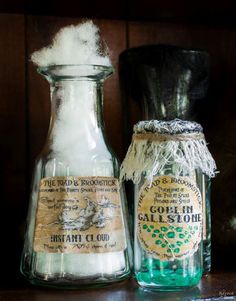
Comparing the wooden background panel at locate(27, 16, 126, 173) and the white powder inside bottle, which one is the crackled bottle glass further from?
the wooden background panel at locate(27, 16, 126, 173)

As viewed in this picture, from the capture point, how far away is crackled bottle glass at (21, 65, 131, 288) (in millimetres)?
592

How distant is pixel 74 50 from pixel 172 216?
0.21m

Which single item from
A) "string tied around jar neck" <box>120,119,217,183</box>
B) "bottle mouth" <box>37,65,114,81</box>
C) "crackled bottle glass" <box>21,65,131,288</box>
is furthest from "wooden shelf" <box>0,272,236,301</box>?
"bottle mouth" <box>37,65,114,81</box>

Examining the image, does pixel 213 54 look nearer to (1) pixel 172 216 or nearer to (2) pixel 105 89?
(2) pixel 105 89

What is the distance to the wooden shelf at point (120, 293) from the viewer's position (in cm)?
56

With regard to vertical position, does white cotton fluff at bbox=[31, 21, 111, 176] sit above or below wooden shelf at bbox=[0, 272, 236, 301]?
above

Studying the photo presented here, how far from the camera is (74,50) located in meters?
0.65

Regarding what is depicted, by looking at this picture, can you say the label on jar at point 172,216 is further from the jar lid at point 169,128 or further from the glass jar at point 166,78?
the glass jar at point 166,78

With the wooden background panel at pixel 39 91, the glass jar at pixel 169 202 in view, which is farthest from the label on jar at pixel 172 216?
the wooden background panel at pixel 39 91

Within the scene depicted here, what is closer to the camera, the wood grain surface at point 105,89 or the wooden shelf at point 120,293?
the wooden shelf at point 120,293

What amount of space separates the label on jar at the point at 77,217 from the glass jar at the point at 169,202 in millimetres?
32

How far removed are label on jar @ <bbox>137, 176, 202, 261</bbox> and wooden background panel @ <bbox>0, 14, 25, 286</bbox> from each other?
0.28 meters

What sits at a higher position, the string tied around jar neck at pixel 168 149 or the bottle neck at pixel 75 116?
the bottle neck at pixel 75 116

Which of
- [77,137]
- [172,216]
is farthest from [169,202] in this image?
[77,137]
